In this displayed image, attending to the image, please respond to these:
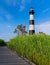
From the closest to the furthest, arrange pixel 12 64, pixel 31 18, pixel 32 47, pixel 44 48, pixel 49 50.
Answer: pixel 49 50
pixel 44 48
pixel 12 64
pixel 32 47
pixel 31 18

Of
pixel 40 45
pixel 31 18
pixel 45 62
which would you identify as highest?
pixel 31 18

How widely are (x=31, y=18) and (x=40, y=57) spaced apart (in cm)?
1664

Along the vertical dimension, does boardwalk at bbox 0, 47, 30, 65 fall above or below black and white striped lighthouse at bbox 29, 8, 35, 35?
below

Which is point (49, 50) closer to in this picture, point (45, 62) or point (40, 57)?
point (45, 62)

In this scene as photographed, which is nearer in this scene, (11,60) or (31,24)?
(11,60)

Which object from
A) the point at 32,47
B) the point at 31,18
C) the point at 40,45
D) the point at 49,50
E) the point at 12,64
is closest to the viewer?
the point at 49,50

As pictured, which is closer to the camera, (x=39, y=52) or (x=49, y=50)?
(x=49, y=50)

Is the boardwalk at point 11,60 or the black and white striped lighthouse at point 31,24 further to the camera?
the black and white striped lighthouse at point 31,24

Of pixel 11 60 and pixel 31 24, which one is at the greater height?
pixel 31 24

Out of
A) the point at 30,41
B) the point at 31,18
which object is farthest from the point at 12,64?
the point at 31,18

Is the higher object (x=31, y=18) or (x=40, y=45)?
(x=31, y=18)

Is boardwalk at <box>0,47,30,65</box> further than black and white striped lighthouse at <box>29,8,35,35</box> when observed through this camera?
No

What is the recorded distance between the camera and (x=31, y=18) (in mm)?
28844

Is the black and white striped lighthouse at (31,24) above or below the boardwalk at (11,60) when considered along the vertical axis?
above
